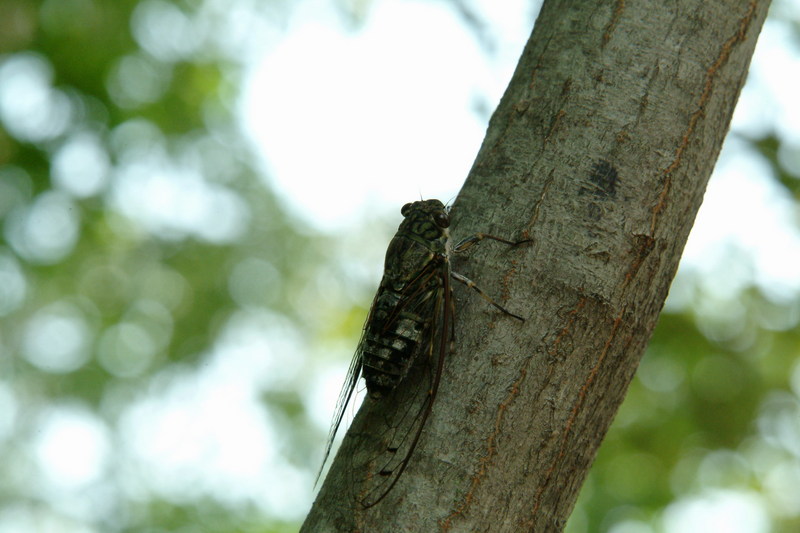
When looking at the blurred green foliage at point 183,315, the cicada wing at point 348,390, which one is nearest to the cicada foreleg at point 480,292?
the cicada wing at point 348,390

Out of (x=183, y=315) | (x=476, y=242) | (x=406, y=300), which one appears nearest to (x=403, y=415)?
(x=476, y=242)

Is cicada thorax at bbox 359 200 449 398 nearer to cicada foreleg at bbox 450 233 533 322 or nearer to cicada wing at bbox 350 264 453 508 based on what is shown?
cicada wing at bbox 350 264 453 508

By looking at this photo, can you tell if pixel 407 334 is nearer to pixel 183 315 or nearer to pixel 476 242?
pixel 476 242

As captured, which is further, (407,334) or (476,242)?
(407,334)

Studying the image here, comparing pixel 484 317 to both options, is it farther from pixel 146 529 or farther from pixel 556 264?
pixel 146 529

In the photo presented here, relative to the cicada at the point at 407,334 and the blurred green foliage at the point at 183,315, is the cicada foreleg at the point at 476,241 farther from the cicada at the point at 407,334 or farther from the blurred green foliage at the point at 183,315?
the blurred green foliage at the point at 183,315

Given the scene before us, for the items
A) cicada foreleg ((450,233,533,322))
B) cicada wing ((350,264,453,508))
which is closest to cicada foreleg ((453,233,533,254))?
cicada foreleg ((450,233,533,322))

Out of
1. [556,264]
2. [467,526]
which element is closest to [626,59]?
[556,264]
